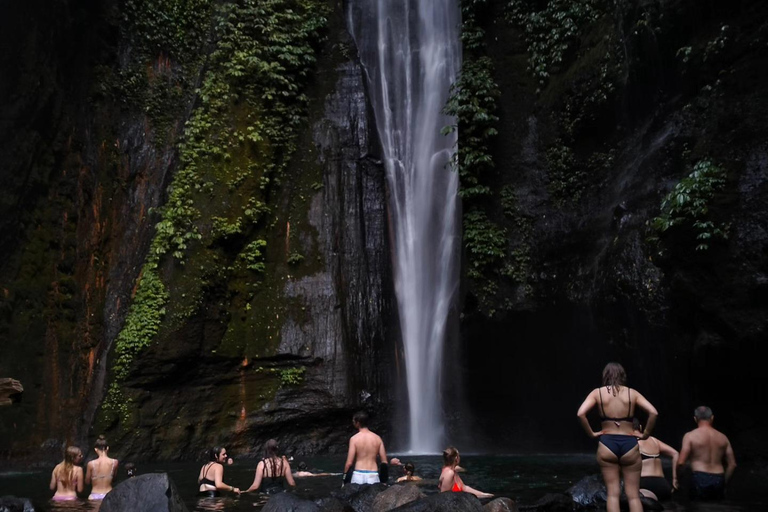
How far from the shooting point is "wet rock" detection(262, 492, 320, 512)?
7.04m

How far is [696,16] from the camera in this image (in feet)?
42.5

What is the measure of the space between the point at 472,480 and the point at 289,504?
4658 millimetres

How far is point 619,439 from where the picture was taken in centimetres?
608

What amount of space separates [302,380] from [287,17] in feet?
31.1

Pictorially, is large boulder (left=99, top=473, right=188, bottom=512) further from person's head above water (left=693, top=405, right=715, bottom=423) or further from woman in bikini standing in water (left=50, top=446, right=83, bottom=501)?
person's head above water (left=693, top=405, right=715, bottom=423)

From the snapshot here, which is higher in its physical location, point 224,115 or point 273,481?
point 224,115

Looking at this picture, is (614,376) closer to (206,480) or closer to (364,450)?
(364,450)

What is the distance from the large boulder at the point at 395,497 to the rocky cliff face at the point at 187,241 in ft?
25.6

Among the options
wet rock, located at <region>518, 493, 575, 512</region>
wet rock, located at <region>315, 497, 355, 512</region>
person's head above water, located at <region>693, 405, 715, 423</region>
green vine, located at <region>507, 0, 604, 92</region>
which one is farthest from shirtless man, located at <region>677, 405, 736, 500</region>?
green vine, located at <region>507, 0, 604, 92</region>

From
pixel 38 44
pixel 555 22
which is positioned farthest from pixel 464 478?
pixel 38 44

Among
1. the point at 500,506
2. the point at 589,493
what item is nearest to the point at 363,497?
the point at 500,506

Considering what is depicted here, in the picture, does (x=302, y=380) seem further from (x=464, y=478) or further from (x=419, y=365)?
(x=464, y=478)

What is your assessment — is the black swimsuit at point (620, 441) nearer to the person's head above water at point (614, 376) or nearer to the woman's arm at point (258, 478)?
the person's head above water at point (614, 376)

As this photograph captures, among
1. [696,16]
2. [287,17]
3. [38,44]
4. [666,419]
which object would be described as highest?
[287,17]
